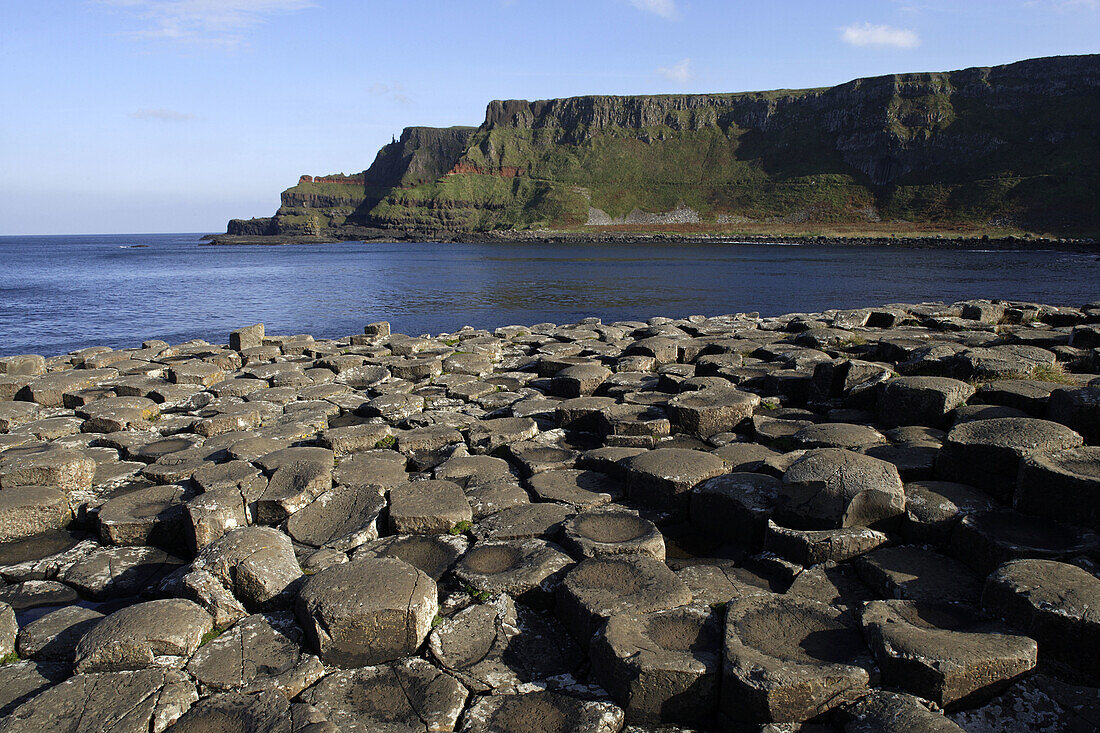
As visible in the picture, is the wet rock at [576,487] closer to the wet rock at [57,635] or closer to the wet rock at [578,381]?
the wet rock at [578,381]

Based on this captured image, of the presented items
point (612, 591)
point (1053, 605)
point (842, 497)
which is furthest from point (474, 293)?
point (1053, 605)

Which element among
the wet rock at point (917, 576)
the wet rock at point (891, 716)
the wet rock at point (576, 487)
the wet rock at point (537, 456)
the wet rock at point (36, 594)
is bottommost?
the wet rock at point (36, 594)

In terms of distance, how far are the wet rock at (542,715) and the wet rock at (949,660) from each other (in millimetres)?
1500

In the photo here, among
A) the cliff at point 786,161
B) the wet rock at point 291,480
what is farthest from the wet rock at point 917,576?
the cliff at point 786,161

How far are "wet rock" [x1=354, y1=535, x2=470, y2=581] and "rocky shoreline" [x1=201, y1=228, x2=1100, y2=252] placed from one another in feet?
277

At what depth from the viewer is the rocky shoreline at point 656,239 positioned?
74.8 m

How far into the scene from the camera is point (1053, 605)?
3.47m

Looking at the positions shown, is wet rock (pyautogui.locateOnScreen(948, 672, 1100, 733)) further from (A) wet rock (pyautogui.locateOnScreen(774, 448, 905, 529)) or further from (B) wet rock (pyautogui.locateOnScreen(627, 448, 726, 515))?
(B) wet rock (pyautogui.locateOnScreen(627, 448, 726, 515))

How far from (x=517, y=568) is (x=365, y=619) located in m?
1.19

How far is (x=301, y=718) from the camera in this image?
329 cm

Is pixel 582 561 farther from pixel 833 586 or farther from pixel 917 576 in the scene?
pixel 917 576

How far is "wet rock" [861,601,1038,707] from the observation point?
10.5 ft

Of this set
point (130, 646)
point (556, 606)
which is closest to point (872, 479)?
point (556, 606)

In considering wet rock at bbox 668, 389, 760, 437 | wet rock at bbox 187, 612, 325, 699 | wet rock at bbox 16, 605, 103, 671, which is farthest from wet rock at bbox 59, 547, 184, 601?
wet rock at bbox 668, 389, 760, 437
